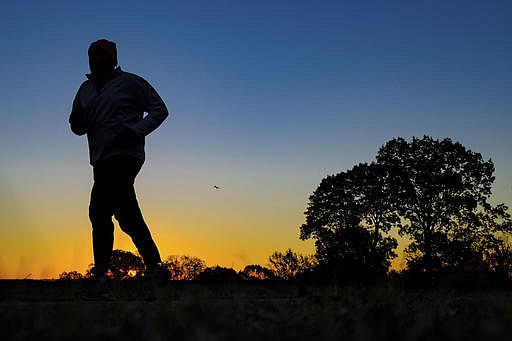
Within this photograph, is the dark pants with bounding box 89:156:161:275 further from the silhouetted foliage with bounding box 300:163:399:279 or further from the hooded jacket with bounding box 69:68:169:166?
the silhouetted foliage with bounding box 300:163:399:279

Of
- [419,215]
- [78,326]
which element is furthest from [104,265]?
[419,215]

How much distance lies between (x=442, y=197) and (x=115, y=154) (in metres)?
32.7

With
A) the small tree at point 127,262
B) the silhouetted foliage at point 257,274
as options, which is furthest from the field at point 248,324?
the small tree at point 127,262

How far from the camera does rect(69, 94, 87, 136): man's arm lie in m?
6.52

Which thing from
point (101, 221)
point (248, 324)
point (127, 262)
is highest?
point (127, 262)

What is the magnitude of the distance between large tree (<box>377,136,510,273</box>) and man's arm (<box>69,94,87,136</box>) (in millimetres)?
29895

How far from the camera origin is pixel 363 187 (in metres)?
38.9

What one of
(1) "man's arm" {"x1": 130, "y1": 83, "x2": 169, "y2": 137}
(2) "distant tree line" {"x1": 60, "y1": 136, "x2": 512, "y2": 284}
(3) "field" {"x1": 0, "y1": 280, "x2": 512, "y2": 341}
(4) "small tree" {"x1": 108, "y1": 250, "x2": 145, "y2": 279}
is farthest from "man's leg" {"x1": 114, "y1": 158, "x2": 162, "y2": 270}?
(4) "small tree" {"x1": 108, "y1": 250, "x2": 145, "y2": 279}

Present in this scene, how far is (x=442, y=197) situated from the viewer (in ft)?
118

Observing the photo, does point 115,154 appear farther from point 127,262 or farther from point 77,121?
point 127,262

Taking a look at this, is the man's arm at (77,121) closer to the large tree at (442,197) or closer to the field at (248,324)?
the field at (248,324)

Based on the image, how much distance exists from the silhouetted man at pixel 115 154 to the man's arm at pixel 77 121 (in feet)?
0.57

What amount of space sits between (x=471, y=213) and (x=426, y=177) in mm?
3361

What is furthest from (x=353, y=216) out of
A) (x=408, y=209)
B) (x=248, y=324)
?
(x=248, y=324)
